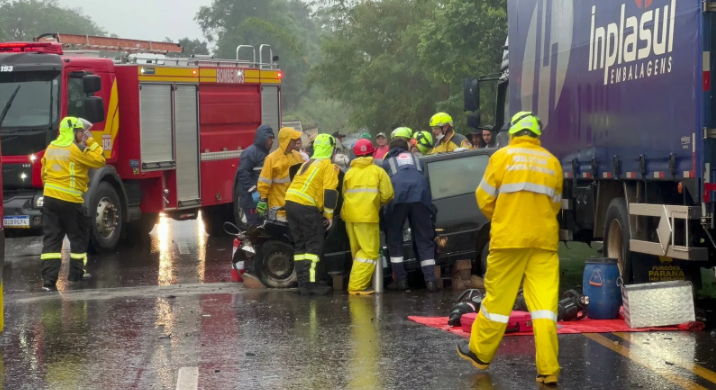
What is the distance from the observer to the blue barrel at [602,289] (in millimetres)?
9625

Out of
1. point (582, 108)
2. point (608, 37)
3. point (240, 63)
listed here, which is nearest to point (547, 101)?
point (582, 108)

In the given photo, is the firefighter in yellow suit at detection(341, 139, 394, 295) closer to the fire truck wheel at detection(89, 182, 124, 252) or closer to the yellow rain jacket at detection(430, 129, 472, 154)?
the yellow rain jacket at detection(430, 129, 472, 154)

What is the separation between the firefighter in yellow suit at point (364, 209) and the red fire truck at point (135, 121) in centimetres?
529

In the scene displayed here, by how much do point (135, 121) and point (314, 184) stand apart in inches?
233

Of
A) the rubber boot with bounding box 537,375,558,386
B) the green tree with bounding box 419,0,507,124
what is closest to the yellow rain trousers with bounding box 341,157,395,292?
the rubber boot with bounding box 537,375,558,386

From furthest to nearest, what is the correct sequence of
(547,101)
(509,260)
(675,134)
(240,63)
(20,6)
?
1. (20,6)
2. (240,63)
3. (547,101)
4. (675,134)
5. (509,260)

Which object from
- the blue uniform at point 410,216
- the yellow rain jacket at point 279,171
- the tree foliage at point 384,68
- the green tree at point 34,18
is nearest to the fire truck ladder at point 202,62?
the yellow rain jacket at point 279,171

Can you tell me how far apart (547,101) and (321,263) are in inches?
126

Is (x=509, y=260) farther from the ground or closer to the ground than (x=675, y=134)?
closer to the ground

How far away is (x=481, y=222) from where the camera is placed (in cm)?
1221

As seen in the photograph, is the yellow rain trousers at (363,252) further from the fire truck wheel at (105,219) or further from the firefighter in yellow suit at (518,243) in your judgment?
the fire truck wheel at (105,219)

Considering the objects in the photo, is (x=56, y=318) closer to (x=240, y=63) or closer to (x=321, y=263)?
(x=321, y=263)

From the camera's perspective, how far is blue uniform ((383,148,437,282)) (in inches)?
467

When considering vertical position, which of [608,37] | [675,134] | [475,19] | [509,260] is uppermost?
[475,19]
